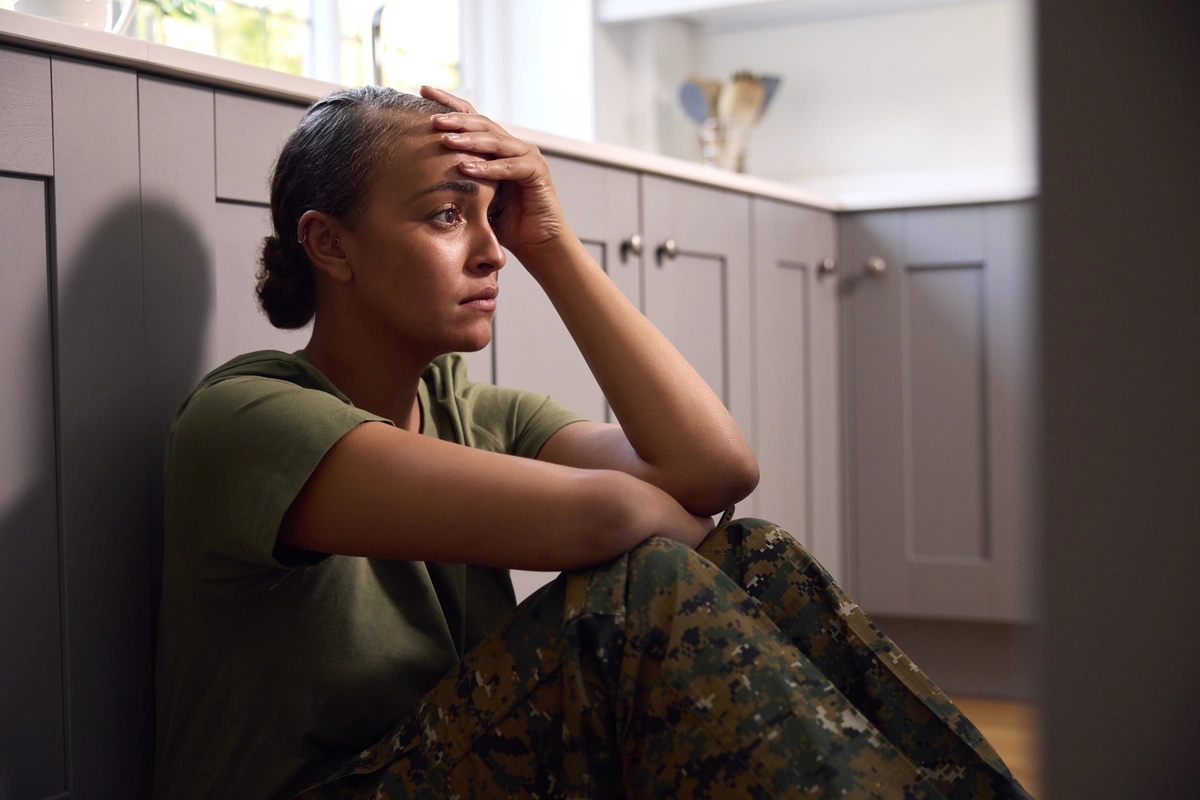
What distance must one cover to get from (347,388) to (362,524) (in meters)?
0.28

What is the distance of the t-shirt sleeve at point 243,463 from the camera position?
97cm

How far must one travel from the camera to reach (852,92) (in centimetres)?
292

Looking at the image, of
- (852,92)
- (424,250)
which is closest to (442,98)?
(424,250)

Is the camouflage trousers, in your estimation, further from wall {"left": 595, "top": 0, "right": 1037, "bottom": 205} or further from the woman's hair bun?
wall {"left": 595, "top": 0, "right": 1037, "bottom": 205}

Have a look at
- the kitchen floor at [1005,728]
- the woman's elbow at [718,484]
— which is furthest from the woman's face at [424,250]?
the kitchen floor at [1005,728]

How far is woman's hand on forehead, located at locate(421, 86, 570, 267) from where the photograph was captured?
3.86ft

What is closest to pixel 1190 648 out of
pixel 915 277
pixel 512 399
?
pixel 512 399

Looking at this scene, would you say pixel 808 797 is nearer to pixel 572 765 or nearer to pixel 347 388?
pixel 572 765

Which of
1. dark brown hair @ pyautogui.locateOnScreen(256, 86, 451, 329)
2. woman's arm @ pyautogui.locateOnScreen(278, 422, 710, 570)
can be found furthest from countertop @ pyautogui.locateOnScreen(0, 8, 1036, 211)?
woman's arm @ pyautogui.locateOnScreen(278, 422, 710, 570)

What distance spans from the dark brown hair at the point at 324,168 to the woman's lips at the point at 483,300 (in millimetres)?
133

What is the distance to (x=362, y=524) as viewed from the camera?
0.99 m

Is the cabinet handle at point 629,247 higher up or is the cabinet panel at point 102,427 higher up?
the cabinet handle at point 629,247

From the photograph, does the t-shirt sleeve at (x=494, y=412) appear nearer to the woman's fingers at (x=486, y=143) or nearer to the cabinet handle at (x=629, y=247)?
the woman's fingers at (x=486, y=143)

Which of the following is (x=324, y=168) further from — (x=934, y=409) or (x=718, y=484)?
(x=934, y=409)
